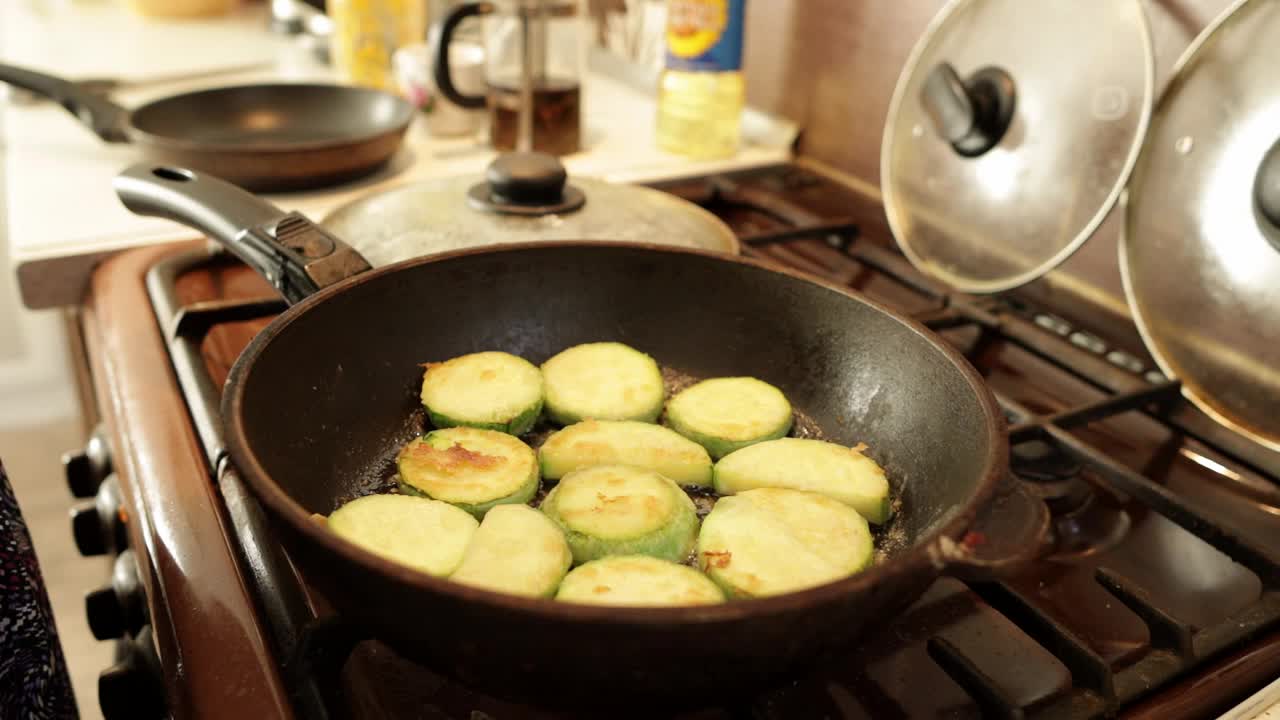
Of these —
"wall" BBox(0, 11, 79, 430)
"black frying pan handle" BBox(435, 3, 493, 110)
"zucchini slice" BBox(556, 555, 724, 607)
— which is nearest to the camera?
"zucchini slice" BBox(556, 555, 724, 607)

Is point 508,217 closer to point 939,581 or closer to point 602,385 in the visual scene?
point 602,385

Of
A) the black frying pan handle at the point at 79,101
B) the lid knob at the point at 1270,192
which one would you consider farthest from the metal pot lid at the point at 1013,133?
the black frying pan handle at the point at 79,101

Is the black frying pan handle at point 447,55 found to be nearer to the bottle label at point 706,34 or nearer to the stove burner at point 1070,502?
the bottle label at point 706,34

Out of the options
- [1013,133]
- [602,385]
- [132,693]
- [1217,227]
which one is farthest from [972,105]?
[132,693]

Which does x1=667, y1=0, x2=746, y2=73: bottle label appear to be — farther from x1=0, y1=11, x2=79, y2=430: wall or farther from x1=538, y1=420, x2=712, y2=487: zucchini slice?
x1=0, y1=11, x2=79, y2=430: wall

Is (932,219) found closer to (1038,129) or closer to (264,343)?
(1038,129)

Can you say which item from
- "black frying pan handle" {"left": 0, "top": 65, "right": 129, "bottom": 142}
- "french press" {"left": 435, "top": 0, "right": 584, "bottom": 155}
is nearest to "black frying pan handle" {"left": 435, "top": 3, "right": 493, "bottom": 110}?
"french press" {"left": 435, "top": 0, "right": 584, "bottom": 155}
